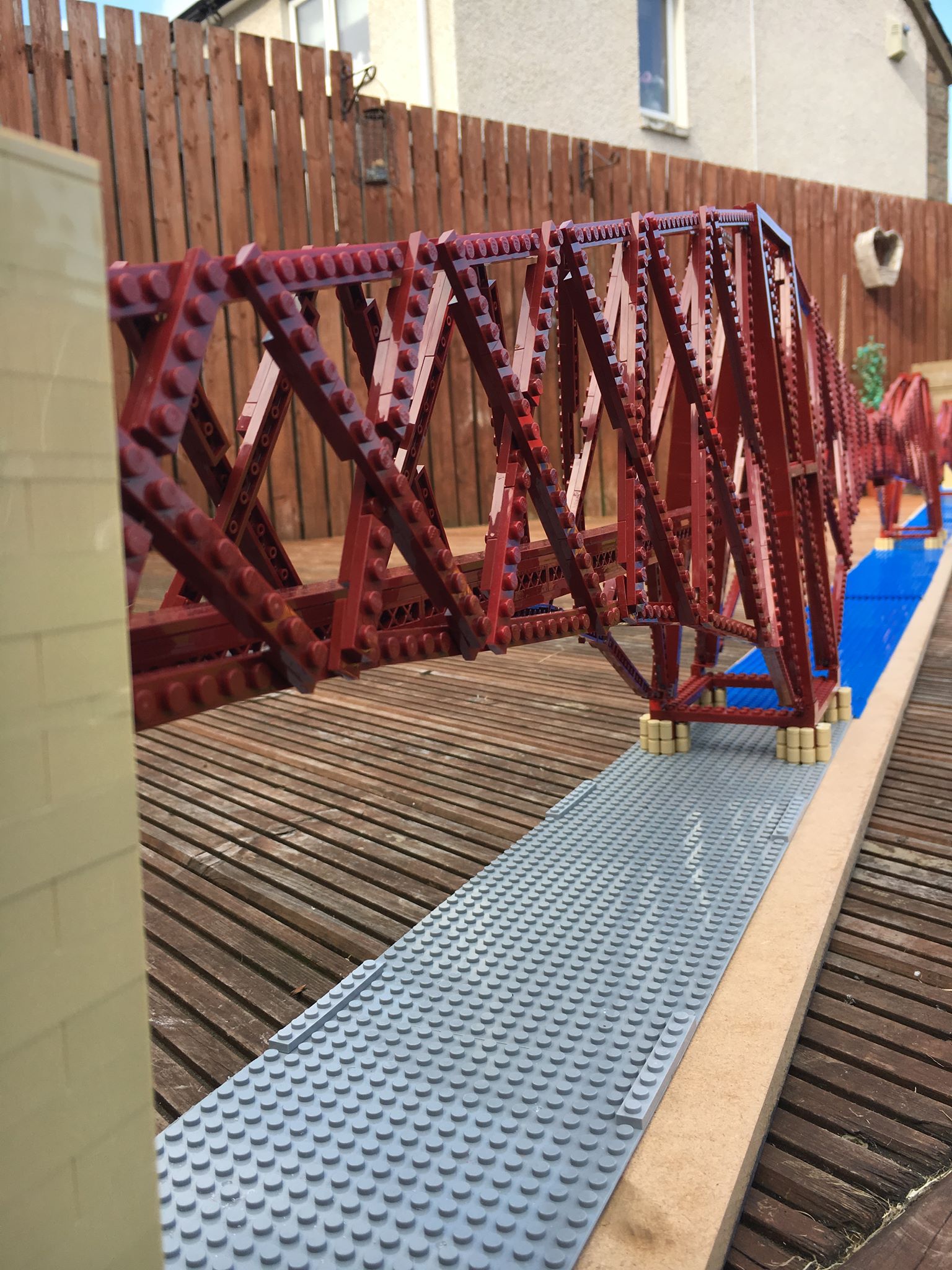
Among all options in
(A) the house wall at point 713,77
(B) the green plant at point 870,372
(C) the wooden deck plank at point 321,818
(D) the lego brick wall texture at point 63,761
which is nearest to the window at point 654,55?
(A) the house wall at point 713,77

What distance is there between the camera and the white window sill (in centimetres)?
1647

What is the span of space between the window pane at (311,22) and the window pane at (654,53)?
5.21 metres

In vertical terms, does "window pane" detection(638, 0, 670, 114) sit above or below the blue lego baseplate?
above

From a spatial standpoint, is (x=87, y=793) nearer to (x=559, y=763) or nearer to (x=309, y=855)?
(x=309, y=855)

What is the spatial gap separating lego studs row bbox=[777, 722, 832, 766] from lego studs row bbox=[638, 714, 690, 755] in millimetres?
466

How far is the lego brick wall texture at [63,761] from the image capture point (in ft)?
3.01

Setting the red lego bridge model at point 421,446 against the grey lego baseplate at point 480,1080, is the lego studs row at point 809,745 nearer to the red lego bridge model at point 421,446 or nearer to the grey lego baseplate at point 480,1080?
the red lego bridge model at point 421,446

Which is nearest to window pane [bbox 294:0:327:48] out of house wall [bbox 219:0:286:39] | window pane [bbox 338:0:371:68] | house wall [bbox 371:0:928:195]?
house wall [bbox 219:0:286:39]

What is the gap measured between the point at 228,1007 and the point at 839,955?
68.1 inches

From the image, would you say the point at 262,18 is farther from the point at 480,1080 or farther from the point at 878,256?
the point at 480,1080

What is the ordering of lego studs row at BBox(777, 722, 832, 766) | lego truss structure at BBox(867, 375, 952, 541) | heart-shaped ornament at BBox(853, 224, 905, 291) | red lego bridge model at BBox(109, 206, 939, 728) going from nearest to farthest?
red lego bridge model at BBox(109, 206, 939, 728), lego studs row at BBox(777, 722, 832, 766), lego truss structure at BBox(867, 375, 952, 541), heart-shaped ornament at BBox(853, 224, 905, 291)

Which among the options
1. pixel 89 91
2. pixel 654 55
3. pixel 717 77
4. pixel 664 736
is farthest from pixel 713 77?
pixel 664 736

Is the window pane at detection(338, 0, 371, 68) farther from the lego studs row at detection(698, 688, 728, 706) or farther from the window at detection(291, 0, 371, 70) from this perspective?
the lego studs row at detection(698, 688, 728, 706)

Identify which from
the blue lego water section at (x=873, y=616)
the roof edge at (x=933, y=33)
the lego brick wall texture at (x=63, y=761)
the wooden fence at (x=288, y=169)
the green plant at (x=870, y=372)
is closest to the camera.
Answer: the lego brick wall texture at (x=63, y=761)
